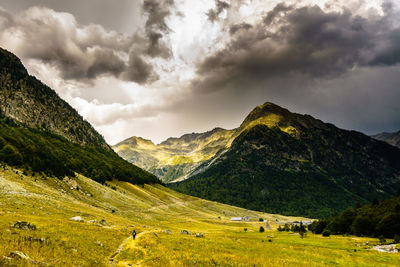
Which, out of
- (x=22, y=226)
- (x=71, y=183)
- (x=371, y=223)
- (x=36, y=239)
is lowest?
(x=71, y=183)

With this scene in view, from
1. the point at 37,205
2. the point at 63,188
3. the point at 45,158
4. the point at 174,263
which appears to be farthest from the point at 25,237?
the point at 45,158

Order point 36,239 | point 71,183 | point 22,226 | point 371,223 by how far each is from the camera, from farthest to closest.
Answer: point 71,183, point 371,223, point 22,226, point 36,239

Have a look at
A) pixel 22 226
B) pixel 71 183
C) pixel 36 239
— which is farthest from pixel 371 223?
pixel 71 183

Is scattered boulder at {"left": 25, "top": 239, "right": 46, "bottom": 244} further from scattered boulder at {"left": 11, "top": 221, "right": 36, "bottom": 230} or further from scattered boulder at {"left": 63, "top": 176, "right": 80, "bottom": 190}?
scattered boulder at {"left": 63, "top": 176, "right": 80, "bottom": 190}

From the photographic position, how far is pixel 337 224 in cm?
12419

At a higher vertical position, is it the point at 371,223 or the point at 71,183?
the point at 371,223

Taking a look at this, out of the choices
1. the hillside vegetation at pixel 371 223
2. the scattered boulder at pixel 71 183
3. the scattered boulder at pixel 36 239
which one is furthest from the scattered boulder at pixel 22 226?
the hillside vegetation at pixel 371 223

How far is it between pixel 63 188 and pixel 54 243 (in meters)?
93.5

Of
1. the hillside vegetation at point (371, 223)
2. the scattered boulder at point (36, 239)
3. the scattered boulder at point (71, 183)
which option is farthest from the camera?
the scattered boulder at point (71, 183)

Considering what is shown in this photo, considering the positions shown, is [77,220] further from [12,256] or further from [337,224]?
[337,224]

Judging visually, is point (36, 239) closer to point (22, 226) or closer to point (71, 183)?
point (22, 226)

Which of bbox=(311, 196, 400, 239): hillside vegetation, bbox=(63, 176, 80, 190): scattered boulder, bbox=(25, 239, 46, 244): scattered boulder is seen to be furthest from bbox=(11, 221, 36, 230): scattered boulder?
bbox=(311, 196, 400, 239): hillside vegetation

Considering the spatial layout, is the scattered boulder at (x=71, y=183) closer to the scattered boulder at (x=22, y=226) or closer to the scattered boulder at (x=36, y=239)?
the scattered boulder at (x=22, y=226)

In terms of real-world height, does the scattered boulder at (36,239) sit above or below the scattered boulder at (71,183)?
above
